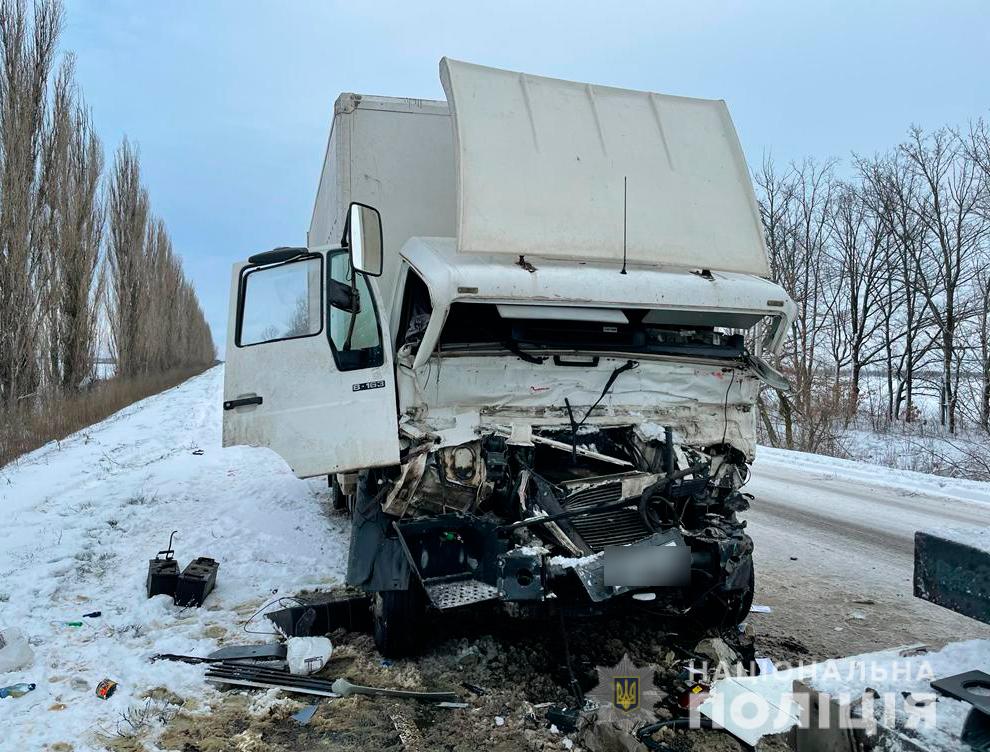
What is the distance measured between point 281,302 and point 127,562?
310cm

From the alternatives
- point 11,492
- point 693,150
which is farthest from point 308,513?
point 693,150

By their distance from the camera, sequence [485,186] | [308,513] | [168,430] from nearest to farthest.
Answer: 1. [485,186]
2. [308,513]
3. [168,430]

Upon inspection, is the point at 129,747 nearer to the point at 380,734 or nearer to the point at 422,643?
the point at 380,734

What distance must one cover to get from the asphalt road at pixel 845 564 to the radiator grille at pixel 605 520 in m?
1.28

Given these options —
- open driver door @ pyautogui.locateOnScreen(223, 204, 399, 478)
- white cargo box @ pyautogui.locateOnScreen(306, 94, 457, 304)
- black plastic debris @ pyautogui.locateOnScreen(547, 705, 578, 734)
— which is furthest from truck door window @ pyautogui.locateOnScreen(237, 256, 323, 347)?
black plastic debris @ pyautogui.locateOnScreen(547, 705, 578, 734)

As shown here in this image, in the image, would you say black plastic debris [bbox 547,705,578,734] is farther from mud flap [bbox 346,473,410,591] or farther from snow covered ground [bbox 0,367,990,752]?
mud flap [bbox 346,473,410,591]

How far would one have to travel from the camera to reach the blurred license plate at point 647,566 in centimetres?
358

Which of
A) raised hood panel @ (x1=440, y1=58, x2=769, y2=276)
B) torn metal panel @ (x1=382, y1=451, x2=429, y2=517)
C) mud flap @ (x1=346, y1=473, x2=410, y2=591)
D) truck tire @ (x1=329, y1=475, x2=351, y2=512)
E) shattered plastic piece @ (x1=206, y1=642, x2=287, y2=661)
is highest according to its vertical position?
raised hood panel @ (x1=440, y1=58, x2=769, y2=276)

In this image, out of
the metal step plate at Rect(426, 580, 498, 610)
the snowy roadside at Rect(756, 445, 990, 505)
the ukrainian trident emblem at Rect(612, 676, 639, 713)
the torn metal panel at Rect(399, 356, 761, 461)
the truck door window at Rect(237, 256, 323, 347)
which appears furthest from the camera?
the snowy roadside at Rect(756, 445, 990, 505)

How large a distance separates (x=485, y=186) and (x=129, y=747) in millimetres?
3352

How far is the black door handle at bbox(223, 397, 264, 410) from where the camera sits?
424cm

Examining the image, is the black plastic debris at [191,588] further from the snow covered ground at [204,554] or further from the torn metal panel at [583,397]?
the torn metal panel at [583,397]

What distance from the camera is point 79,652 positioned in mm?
4090

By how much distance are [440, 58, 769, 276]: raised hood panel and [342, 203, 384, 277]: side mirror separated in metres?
0.61
